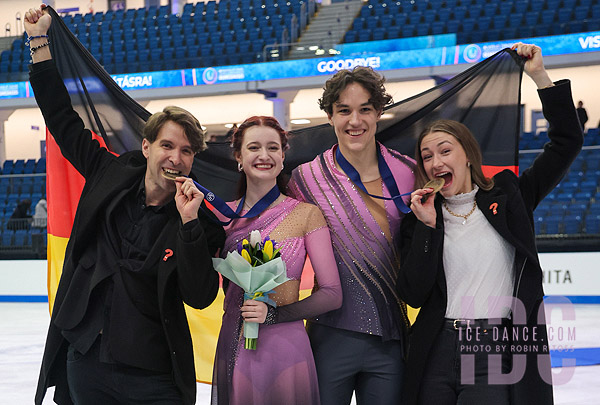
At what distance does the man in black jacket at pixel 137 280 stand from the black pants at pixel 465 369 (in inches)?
28.4

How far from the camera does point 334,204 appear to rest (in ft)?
8.02

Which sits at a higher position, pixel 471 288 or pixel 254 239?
pixel 254 239

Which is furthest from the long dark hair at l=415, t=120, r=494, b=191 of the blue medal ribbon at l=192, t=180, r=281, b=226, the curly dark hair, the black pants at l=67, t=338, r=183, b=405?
the black pants at l=67, t=338, r=183, b=405

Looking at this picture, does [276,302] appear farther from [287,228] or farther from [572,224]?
[572,224]

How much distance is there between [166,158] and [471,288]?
3.39 ft

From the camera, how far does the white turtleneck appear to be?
2176 millimetres

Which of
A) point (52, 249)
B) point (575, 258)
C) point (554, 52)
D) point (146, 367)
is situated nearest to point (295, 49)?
point (554, 52)

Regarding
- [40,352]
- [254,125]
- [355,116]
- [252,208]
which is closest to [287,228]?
[252,208]

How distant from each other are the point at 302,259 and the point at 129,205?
580 mm

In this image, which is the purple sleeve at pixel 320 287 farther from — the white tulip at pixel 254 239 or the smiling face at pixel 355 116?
the smiling face at pixel 355 116

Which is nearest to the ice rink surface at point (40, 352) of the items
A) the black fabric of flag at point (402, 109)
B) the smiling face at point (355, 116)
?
the black fabric of flag at point (402, 109)

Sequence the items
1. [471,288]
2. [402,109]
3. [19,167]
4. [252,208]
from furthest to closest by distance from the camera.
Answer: [19,167] < [402,109] < [252,208] < [471,288]

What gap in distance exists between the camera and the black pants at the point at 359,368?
2309 mm

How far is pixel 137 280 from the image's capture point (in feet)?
7.04
